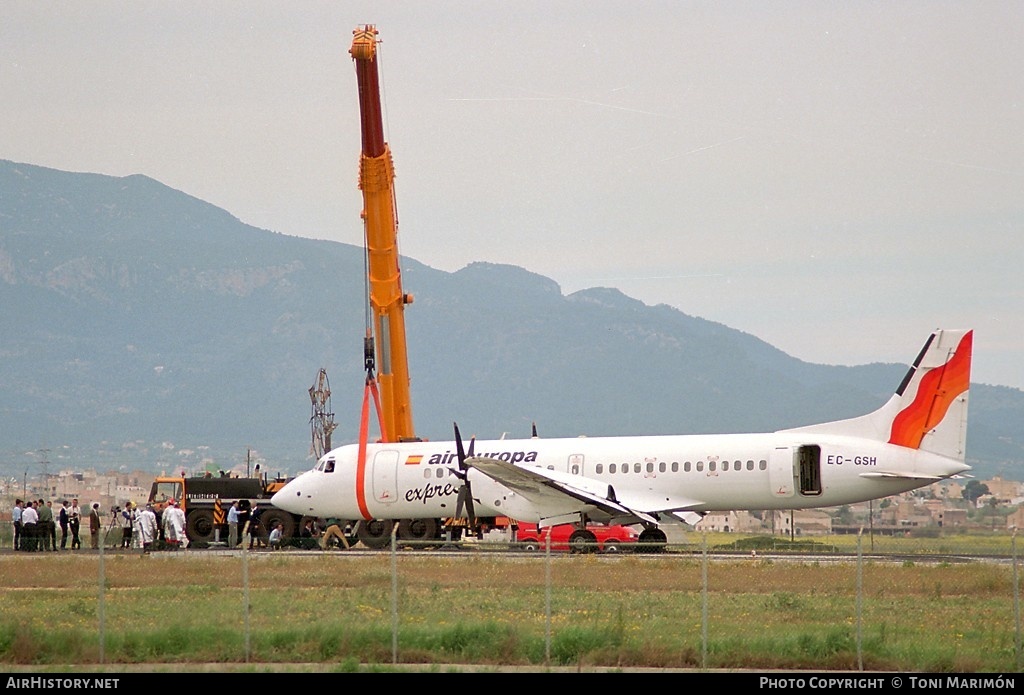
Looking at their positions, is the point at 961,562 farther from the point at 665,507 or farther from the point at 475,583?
the point at 475,583

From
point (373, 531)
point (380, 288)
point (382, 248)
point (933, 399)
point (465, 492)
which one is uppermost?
point (382, 248)

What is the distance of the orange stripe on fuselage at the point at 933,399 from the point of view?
36.0 meters

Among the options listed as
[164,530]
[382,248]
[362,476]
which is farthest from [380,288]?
[164,530]

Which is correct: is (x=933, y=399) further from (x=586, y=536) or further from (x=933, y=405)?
(x=586, y=536)

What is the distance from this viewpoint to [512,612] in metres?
23.6

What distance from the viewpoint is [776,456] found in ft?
119

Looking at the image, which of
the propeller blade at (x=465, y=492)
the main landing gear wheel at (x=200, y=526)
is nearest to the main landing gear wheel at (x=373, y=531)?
the propeller blade at (x=465, y=492)

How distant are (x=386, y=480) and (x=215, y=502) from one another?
841 centimetres

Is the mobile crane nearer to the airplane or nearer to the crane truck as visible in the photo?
the crane truck

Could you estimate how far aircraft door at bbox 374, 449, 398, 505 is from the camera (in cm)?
4038

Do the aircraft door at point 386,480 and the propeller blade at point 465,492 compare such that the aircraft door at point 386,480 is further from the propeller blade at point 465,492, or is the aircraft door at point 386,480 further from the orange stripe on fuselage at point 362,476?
the propeller blade at point 465,492

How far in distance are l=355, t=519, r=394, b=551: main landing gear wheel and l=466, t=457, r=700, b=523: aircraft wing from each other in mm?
6841
